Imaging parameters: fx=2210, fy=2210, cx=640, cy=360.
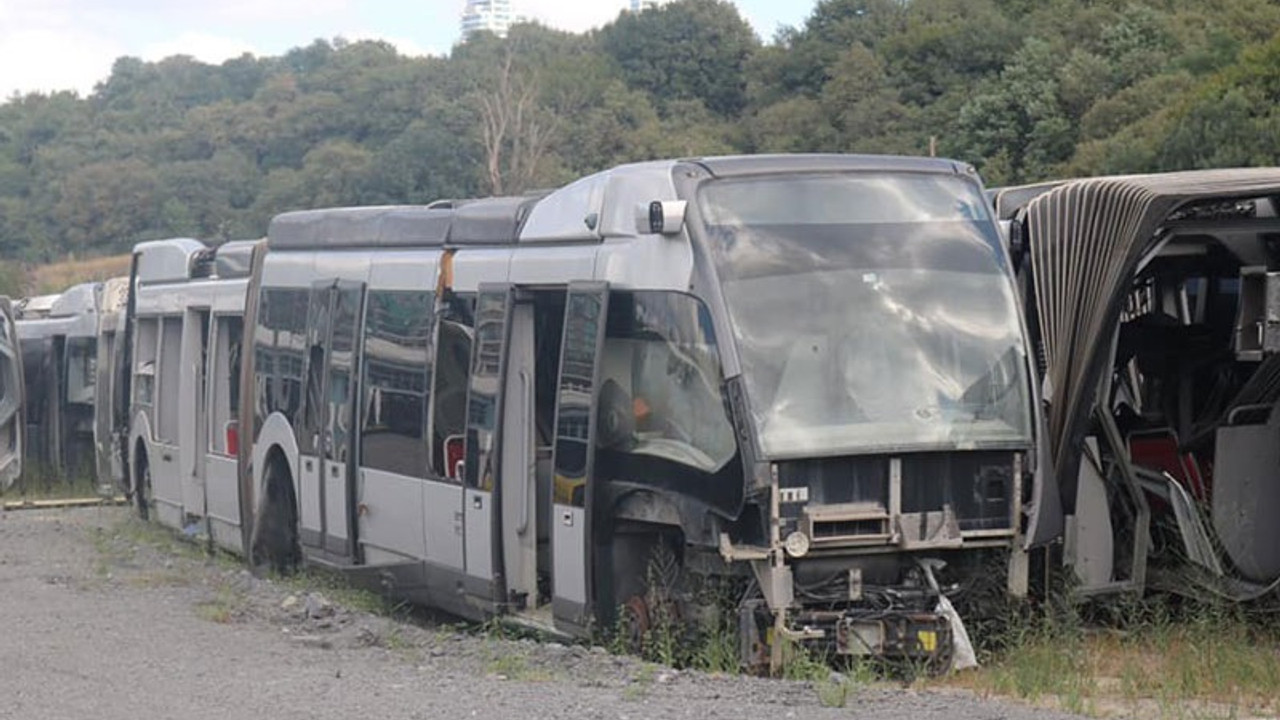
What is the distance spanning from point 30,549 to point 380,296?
7.11 metres

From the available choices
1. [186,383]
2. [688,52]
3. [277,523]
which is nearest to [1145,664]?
[277,523]

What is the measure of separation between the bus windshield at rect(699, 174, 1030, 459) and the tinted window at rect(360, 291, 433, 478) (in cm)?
385

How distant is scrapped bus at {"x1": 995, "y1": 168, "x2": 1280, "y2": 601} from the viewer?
1326cm

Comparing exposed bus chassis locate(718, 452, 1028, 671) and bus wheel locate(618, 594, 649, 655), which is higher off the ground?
exposed bus chassis locate(718, 452, 1028, 671)

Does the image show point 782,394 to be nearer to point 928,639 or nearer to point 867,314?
point 867,314

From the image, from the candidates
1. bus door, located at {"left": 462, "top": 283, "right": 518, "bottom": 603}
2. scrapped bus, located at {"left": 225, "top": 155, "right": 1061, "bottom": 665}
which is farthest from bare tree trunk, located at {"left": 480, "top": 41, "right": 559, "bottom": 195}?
scrapped bus, located at {"left": 225, "top": 155, "right": 1061, "bottom": 665}

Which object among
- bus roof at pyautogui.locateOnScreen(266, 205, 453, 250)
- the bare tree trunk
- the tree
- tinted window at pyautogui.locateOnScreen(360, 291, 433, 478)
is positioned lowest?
tinted window at pyautogui.locateOnScreen(360, 291, 433, 478)

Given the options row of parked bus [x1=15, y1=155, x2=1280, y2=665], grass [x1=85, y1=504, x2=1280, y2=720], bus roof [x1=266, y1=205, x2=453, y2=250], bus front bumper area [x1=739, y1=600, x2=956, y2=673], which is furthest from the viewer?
bus roof [x1=266, y1=205, x2=453, y2=250]

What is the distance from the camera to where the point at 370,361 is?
16500 millimetres

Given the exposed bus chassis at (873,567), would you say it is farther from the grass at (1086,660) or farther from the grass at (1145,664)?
the grass at (1145,664)

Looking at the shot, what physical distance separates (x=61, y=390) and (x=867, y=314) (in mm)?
21249

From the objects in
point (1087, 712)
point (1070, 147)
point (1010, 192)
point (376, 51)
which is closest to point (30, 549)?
point (1010, 192)

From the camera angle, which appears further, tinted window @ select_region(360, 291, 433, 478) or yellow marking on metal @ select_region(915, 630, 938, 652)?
tinted window @ select_region(360, 291, 433, 478)

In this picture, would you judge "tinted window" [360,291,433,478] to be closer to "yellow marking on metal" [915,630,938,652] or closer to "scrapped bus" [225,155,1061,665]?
"scrapped bus" [225,155,1061,665]
